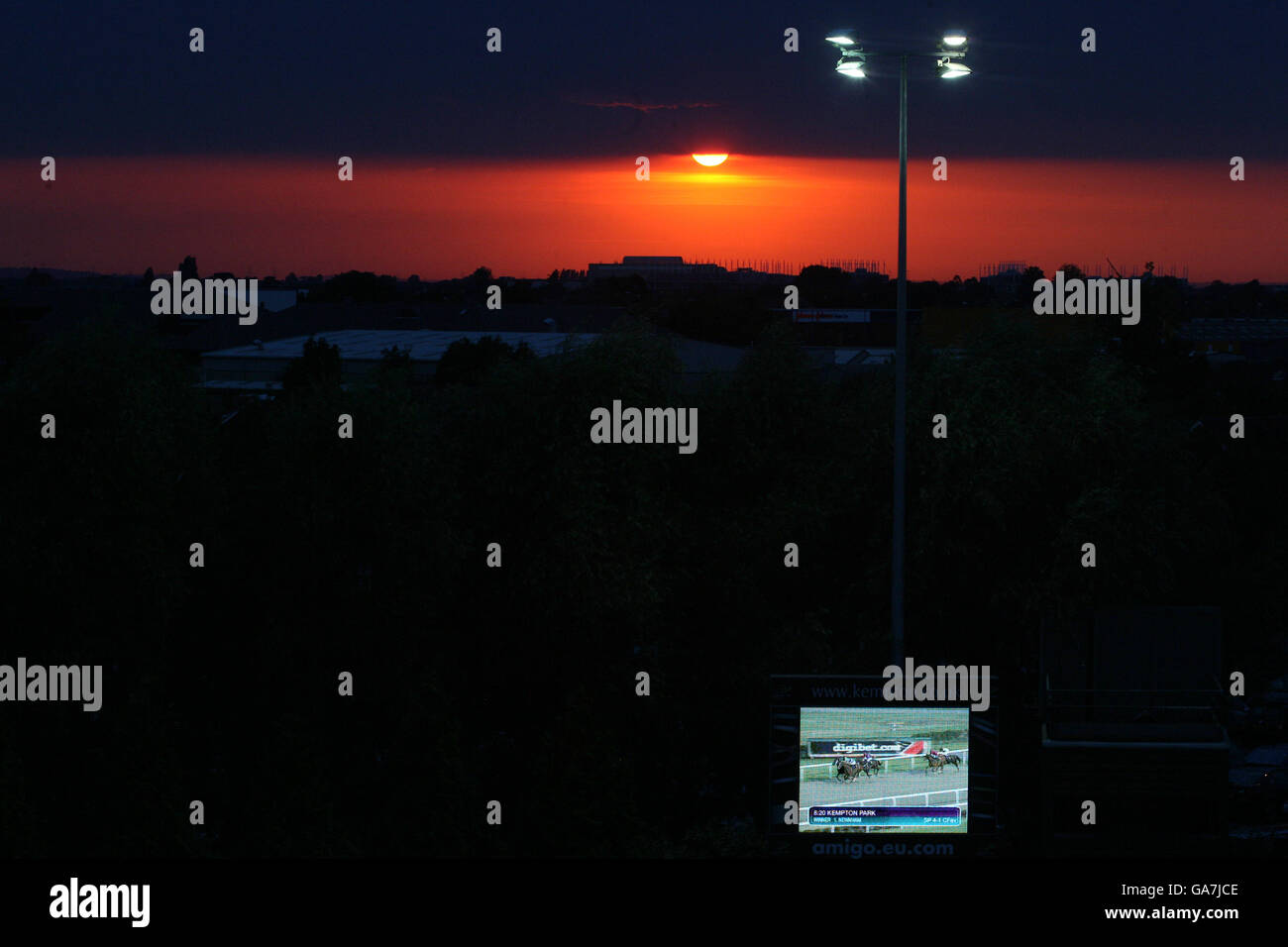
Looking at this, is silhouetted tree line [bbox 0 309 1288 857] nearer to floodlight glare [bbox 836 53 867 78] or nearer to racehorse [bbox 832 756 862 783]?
racehorse [bbox 832 756 862 783]

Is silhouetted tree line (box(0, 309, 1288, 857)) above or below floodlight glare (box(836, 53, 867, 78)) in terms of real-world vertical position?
below

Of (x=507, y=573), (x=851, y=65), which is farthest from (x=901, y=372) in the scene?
(x=507, y=573)

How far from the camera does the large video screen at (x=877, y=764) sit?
15156mm

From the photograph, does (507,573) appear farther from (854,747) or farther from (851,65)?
(851,65)

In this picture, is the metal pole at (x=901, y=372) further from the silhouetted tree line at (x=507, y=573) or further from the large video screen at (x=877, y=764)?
the silhouetted tree line at (x=507, y=573)

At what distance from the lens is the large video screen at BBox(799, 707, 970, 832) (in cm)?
1516

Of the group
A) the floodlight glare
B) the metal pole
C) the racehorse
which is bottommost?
the racehorse

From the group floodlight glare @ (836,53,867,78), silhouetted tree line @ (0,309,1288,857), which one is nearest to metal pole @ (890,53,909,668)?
floodlight glare @ (836,53,867,78)

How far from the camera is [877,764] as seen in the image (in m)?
15.3

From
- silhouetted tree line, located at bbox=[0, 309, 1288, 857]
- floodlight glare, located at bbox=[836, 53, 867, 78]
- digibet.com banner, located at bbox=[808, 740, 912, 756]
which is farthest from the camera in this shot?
silhouetted tree line, located at bbox=[0, 309, 1288, 857]

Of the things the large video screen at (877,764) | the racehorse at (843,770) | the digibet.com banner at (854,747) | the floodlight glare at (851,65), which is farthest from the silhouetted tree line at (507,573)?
the floodlight glare at (851,65)

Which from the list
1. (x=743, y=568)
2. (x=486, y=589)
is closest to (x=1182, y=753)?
(x=743, y=568)

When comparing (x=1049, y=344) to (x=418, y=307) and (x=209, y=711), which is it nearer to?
(x=209, y=711)

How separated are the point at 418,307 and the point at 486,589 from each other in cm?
8130
